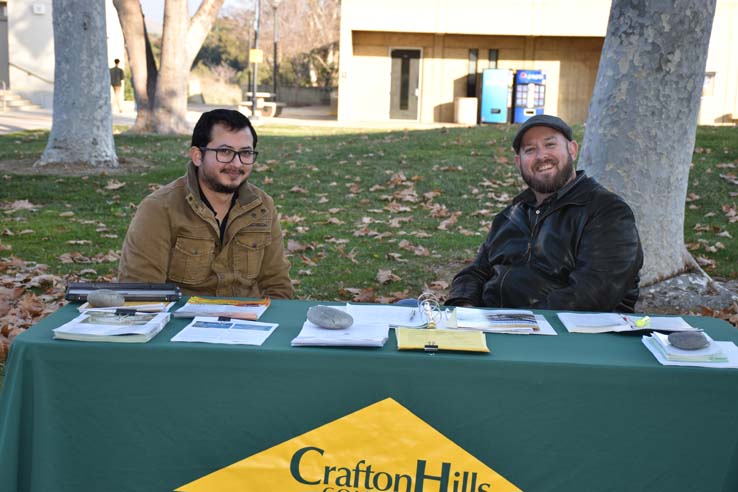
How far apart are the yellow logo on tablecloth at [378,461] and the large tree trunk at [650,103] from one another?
4057mm

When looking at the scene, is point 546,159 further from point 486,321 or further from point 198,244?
point 198,244

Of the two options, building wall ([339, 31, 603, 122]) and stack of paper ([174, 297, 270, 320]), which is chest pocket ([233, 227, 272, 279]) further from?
building wall ([339, 31, 603, 122])

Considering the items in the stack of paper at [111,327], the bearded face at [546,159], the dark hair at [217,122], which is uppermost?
the dark hair at [217,122]

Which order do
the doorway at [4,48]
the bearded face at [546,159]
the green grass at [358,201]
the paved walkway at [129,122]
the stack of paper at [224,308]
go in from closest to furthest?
the stack of paper at [224,308] → the bearded face at [546,159] → the green grass at [358,201] → the paved walkway at [129,122] → the doorway at [4,48]

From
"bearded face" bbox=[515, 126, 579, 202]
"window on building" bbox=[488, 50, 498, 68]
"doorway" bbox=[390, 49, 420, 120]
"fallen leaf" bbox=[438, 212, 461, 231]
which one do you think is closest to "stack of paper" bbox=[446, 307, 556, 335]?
"bearded face" bbox=[515, 126, 579, 202]

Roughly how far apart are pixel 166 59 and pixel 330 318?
715 inches

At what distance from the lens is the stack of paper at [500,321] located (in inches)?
130

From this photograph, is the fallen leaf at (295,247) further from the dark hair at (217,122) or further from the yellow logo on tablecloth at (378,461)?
the yellow logo on tablecloth at (378,461)

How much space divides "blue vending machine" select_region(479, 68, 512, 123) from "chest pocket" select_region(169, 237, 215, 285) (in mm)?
24890

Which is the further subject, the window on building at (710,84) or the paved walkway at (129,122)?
the window on building at (710,84)

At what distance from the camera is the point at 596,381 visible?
2.89 metres

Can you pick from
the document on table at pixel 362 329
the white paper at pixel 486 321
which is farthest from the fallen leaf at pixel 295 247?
the white paper at pixel 486 321

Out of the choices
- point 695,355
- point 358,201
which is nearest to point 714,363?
point 695,355

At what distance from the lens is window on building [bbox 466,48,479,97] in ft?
97.2
